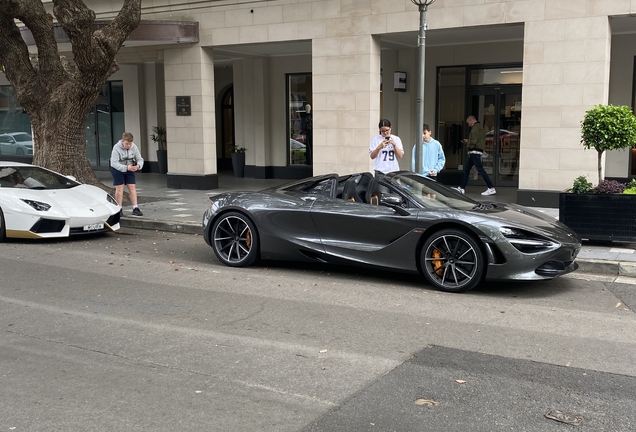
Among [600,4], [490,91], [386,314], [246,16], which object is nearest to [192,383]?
[386,314]

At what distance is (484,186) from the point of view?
17.3m

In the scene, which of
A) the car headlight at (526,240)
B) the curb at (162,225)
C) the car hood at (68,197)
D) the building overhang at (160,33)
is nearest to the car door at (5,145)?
the building overhang at (160,33)

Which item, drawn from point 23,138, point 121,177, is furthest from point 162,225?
point 23,138

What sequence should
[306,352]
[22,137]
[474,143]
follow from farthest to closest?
[22,137] < [474,143] < [306,352]

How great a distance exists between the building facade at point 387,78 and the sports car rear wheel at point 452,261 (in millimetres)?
6484

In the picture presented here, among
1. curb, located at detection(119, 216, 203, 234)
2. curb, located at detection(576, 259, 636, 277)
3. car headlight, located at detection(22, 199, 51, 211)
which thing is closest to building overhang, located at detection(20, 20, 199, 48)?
curb, located at detection(119, 216, 203, 234)

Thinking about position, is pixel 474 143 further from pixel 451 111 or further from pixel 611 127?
pixel 611 127

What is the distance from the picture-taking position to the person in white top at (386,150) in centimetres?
1032

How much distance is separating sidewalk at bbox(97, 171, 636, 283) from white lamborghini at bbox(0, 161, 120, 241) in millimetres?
1385

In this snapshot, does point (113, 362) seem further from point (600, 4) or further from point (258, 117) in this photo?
point (258, 117)

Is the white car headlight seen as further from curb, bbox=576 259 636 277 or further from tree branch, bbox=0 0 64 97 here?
curb, bbox=576 259 636 277

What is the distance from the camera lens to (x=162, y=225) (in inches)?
478

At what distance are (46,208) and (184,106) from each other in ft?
25.2

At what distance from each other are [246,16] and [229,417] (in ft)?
44.9
